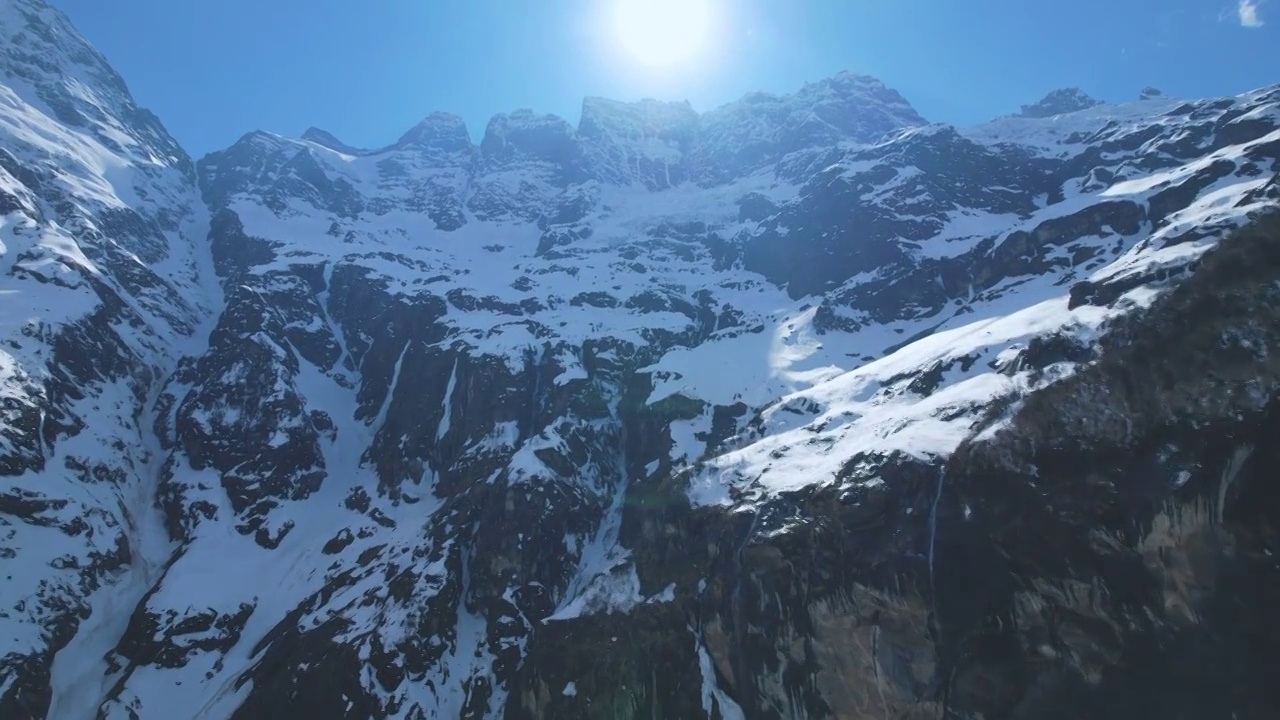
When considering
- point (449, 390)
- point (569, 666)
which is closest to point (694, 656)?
point (569, 666)

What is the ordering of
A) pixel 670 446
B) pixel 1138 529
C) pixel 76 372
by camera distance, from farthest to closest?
pixel 76 372 < pixel 670 446 < pixel 1138 529

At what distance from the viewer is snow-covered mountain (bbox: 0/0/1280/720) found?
4112 cm

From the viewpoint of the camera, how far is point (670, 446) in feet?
295

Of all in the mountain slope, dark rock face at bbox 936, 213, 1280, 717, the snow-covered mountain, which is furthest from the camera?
the mountain slope

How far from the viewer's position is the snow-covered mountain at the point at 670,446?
41.1 meters

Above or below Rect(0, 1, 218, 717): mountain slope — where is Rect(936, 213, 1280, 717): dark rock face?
below

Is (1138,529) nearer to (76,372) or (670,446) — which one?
(670,446)

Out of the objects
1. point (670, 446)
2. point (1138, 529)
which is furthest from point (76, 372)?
point (1138, 529)

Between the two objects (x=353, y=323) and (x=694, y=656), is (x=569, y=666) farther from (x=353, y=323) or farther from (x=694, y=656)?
(x=353, y=323)

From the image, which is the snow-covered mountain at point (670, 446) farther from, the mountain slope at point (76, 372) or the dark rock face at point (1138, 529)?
the mountain slope at point (76, 372)

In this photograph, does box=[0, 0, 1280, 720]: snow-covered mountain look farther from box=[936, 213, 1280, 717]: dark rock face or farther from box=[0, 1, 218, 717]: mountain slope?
box=[0, 1, 218, 717]: mountain slope

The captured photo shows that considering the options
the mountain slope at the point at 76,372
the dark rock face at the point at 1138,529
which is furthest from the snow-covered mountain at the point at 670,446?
the mountain slope at the point at 76,372

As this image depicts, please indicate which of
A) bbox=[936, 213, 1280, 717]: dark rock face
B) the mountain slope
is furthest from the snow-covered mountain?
the mountain slope

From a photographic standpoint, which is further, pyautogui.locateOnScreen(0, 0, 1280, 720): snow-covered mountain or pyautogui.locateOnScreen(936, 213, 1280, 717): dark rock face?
pyautogui.locateOnScreen(0, 0, 1280, 720): snow-covered mountain
